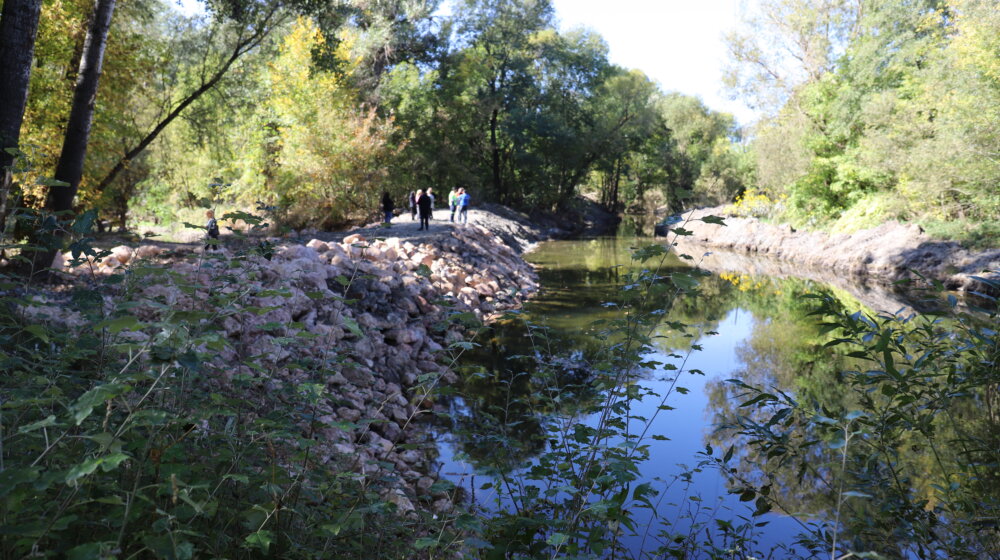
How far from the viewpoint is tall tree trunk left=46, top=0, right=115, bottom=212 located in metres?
7.83

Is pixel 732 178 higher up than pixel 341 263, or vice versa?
pixel 732 178

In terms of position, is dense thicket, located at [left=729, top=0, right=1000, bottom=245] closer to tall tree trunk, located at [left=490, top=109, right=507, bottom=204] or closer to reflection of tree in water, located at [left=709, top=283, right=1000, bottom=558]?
reflection of tree in water, located at [left=709, top=283, right=1000, bottom=558]

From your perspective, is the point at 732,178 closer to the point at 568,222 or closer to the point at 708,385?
the point at 568,222

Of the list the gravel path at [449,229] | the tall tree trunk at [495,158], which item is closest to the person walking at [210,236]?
the gravel path at [449,229]

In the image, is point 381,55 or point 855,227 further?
point 381,55

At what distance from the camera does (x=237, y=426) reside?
8.61 ft

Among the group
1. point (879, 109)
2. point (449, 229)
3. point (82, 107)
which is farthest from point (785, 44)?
point (82, 107)

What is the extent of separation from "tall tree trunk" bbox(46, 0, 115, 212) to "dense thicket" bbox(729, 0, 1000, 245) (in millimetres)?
20787

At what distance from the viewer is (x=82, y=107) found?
310 inches

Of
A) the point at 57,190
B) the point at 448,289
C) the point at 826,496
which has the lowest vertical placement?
the point at 826,496

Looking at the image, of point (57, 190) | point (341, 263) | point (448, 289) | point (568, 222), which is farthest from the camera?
point (568, 222)

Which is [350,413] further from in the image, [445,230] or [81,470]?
[445,230]

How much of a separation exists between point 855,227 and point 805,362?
17.0 m

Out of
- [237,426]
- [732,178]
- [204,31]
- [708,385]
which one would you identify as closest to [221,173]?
[204,31]
